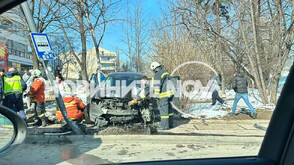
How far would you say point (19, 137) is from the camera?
2.18 meters

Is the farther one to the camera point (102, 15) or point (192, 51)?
point (102, 15)

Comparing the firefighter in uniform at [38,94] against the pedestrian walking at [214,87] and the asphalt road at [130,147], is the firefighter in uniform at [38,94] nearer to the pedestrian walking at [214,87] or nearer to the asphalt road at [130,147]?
the asphalt road at [130,147]

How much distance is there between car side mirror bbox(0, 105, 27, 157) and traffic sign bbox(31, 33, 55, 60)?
3717 mm

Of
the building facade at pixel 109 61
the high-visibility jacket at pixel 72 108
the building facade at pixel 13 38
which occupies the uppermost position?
the building facade at pixel 109 61

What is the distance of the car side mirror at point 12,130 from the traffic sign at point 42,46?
12.2 ft

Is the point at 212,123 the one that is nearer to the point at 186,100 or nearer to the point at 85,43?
the point at 186,100

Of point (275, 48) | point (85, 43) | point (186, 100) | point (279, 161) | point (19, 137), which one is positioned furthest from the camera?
point (85, 43)

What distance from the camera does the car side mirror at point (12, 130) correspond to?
2.05 m

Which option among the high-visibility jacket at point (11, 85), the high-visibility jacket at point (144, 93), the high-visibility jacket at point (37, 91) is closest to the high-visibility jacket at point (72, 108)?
the high-visibility jacket at point (37, 91)

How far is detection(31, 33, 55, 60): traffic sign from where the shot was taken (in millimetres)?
5688

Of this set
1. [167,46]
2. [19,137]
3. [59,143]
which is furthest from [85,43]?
[19,137]

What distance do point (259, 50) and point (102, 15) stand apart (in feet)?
24.5

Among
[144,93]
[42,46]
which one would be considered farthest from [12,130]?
[144,93]

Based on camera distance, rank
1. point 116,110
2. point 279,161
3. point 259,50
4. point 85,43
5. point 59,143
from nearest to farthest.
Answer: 1. point 279,161
2. point 59,143
3. point 116,110
4. point 259,50
5. point 85,43
